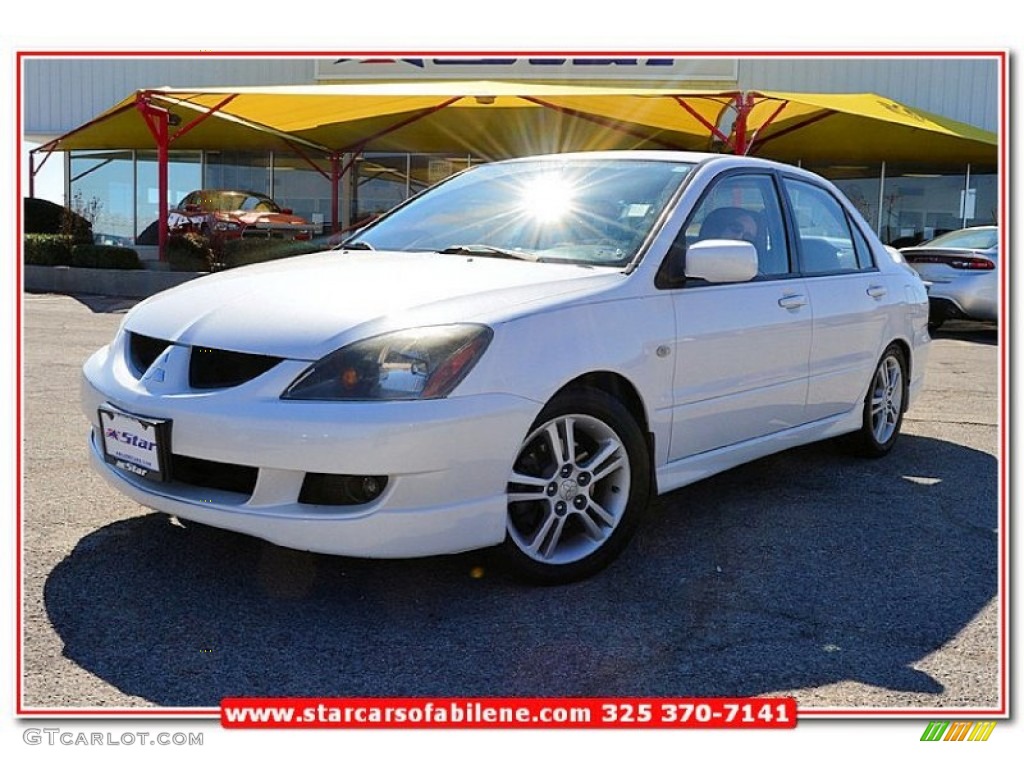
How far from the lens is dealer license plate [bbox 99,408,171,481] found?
3.13 metres

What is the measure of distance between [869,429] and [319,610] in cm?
331

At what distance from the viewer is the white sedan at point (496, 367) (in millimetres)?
2992

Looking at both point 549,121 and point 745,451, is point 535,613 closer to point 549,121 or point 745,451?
point 745,451

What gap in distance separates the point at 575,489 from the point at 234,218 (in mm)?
16316

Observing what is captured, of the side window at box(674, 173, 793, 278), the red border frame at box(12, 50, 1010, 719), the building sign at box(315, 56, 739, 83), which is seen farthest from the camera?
the building sign at box(315, 56, 739, 83)

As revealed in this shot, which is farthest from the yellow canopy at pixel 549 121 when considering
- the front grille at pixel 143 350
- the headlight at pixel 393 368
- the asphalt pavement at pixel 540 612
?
the headlight at pixel 393 368

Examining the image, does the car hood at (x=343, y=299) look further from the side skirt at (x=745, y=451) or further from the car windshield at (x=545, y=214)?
the side skirt at (x=745, y=451)

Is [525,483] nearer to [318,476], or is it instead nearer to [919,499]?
[318,476]

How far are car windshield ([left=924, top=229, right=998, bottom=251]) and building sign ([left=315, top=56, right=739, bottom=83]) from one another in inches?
227

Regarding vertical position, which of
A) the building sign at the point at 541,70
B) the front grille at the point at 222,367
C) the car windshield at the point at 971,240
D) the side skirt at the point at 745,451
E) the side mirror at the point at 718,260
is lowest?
the side skirt at the point at 745,451

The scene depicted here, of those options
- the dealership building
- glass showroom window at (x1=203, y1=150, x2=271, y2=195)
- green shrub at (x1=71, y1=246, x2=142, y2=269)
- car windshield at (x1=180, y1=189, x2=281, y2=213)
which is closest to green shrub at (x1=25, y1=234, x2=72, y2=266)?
green shrub at (x1=71, y1=246, x2=142, y2=269)

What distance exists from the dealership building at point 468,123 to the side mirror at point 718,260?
31.2 ft

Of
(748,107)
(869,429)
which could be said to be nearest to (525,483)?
(869,429)

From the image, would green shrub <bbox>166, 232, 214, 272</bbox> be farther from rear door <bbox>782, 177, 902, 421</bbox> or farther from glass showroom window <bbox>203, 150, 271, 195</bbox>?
rear door <bbox>782, 177, 902, 421</bbox>
